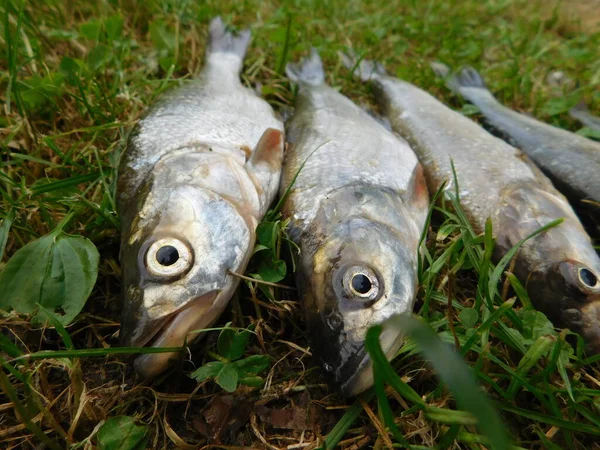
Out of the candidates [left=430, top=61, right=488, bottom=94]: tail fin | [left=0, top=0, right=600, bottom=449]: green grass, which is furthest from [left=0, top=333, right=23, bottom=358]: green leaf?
[left=430, top=61, right=488, bottom=94]: tail fin

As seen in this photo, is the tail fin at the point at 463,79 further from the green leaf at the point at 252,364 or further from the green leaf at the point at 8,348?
the green leaf at the point at 8,348

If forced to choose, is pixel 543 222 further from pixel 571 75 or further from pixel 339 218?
pixel 571 75

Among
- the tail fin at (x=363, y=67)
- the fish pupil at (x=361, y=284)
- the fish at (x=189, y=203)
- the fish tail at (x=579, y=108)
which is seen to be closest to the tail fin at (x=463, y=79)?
the tail fin at (x=363, y=67)

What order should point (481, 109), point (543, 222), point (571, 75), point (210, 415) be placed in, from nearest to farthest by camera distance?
point (210, 415) → point (543, 222) → point (481, 109) → point (571, 75)

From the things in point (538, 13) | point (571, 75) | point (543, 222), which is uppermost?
point (538, 13)

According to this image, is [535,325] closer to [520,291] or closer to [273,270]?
[520,291]

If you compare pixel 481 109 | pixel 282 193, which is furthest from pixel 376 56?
pixel 282 193

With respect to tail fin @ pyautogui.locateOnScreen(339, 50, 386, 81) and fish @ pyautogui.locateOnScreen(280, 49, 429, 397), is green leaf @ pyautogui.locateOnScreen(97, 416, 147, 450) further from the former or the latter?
tail fin @ pyautogui.locateOnScreen(339, 50, 386, 81)
